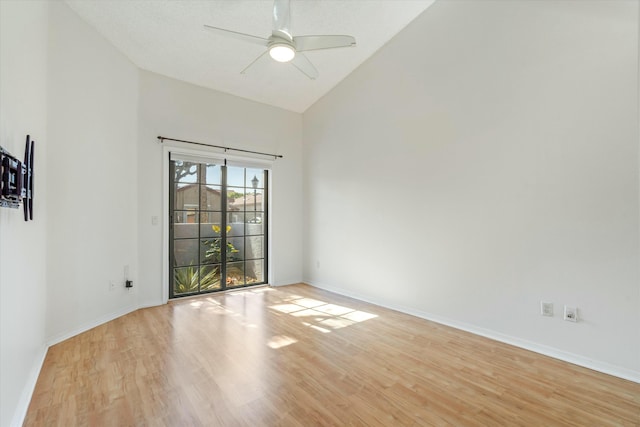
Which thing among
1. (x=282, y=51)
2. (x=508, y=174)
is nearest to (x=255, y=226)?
(x=282, y=51)

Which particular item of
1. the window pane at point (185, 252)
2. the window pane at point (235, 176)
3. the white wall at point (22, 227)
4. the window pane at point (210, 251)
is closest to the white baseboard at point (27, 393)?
the white wall at point (22, 227)

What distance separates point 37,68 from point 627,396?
4.94m

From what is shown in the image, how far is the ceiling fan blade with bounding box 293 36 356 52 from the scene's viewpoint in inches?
96.4

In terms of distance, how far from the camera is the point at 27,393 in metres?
1.88

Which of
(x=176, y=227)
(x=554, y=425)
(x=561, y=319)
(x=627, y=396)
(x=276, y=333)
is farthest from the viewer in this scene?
(x=176, y=227)

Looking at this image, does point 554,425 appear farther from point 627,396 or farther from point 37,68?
point 37,68

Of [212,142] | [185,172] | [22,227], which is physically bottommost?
[22,227]

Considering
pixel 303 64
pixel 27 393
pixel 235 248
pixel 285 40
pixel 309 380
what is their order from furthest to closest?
pixel 235 248 < pixel 303 64 < pixel 285 40 < pixel 309 380 < pixel 27 393

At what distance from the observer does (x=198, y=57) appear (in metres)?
3.65

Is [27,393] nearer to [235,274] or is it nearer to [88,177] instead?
[88,177]

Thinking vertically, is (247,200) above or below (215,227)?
above

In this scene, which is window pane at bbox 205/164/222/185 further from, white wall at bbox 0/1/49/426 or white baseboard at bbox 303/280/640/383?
white baseboard at bbox 303/280/640/383

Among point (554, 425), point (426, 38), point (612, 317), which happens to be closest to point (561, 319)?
point (612, 317)

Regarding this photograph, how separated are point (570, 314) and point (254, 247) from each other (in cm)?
406
